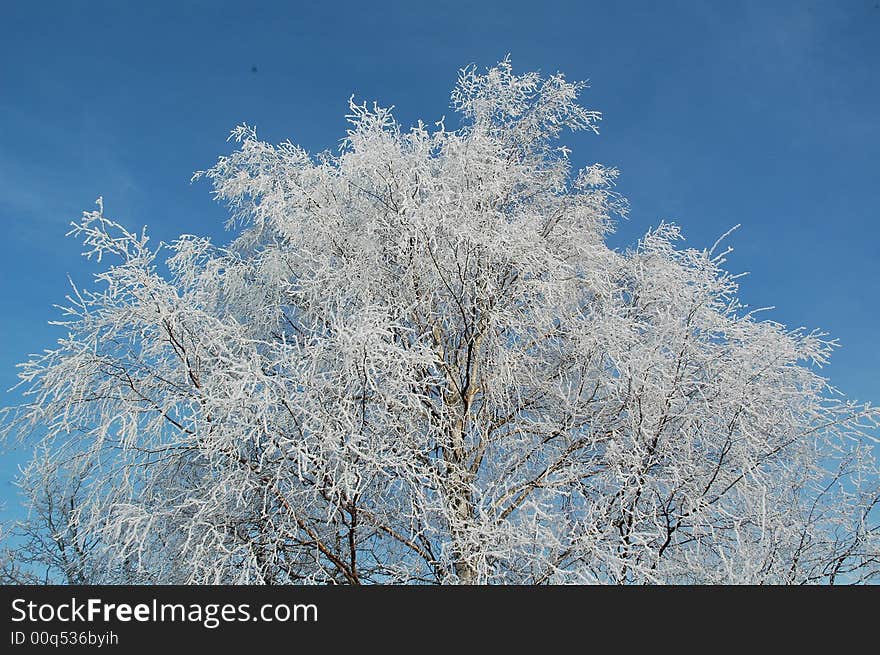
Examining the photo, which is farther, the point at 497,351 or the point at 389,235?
the point at 389,235

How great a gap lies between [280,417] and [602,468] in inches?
125

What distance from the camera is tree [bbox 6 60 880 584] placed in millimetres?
5324

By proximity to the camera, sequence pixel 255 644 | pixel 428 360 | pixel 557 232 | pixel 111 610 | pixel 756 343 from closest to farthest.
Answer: pixel 255 644
pixel 111 610
pixel 428 360
pixel 756 343
pixel 557 232

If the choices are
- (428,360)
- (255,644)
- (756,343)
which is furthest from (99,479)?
(756,343)

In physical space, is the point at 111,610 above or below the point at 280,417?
below

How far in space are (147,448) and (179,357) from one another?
82 centimetres

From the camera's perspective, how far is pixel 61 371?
5.69 metres

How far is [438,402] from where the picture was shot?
700 centimetres

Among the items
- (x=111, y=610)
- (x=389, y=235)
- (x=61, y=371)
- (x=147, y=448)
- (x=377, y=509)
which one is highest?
(x=389, y=235)

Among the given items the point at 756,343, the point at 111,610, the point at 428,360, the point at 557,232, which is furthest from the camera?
the point at 557,232

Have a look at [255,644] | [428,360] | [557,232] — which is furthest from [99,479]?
[557,232]

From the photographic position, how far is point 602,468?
679 cm

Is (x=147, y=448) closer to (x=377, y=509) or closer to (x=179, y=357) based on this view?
(x=179, y=357)

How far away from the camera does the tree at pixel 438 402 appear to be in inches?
210
